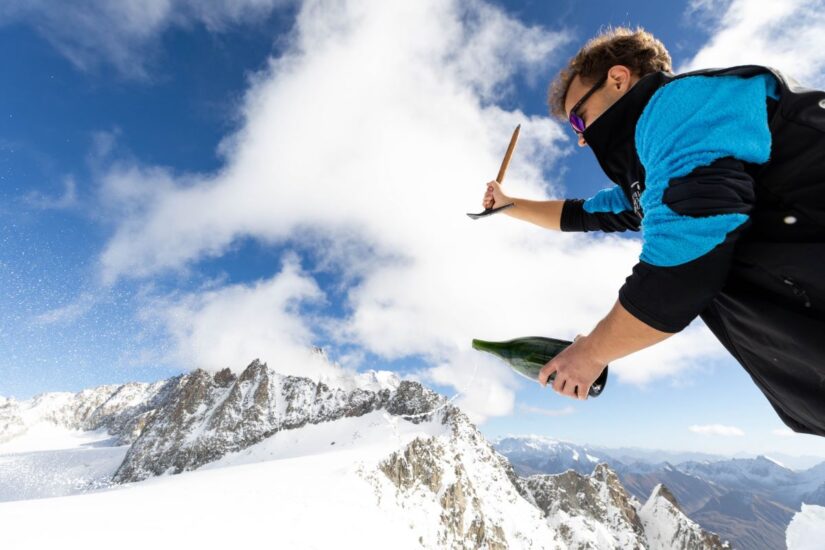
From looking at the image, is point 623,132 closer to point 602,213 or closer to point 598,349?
point 598,349

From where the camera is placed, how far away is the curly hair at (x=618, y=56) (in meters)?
2.35

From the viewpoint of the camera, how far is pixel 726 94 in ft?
5.00

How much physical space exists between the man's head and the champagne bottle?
4.31 ft

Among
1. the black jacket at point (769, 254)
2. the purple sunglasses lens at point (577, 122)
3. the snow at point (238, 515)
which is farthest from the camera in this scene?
the snow at point (238, 515)

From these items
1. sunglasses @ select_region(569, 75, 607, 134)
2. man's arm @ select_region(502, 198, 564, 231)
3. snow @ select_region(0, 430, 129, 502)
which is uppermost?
snow @ select_region(0, 430, 129, 502)

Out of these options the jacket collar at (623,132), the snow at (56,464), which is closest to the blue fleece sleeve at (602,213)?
the jacket collar at (623,132)

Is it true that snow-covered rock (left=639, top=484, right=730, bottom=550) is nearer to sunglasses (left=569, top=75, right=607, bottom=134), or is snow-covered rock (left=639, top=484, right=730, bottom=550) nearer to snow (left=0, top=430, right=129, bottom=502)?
sunglasses (left=569, top=75, right=607, bottom=134)

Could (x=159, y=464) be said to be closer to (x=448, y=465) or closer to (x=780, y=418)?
(x=448, y=465)

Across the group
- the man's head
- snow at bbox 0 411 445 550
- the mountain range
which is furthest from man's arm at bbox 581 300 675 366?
snow at bbox 0 411 445 550

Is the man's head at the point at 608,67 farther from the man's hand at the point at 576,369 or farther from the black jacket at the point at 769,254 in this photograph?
the man's hand at the point at 576,369

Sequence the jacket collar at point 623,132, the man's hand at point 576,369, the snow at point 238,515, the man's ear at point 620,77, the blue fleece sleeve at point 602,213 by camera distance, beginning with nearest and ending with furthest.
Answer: the man's hand at point 576,369, the jacket collar at point 623,132, the man's ear at point 620,77, the blue fleece sleeve at point 602,213, the snow at point 238,515

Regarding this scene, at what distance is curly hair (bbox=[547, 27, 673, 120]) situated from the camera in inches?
92.4

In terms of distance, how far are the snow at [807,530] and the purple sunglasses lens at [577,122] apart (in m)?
23.6

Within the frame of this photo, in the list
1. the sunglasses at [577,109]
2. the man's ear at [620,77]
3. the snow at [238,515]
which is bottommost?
the man's ear at [620,77]
